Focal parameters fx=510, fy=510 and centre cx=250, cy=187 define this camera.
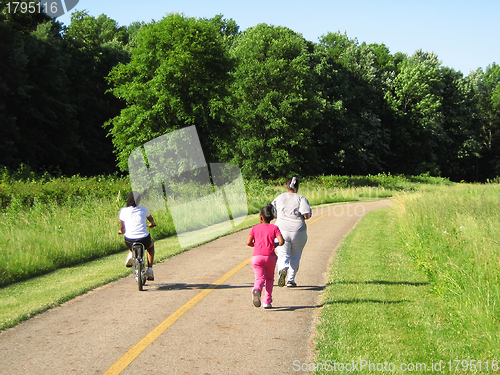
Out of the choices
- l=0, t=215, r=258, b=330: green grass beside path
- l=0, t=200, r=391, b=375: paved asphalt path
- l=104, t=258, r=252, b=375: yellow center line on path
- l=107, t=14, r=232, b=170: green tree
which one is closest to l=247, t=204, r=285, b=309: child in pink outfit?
l=0, t=200, r=391, b=375: paved asphalt path

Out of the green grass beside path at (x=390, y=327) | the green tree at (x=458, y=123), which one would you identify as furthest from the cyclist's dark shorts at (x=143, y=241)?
the green tree at (x=458, y=123)

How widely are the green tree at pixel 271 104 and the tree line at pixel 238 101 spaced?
15cm

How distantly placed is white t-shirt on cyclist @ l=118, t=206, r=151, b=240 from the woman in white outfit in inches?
99.2

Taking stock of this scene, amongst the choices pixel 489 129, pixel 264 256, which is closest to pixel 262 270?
pixel 264 256

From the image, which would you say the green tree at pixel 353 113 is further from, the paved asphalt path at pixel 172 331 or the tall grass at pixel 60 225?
the paved asphalt path at pixel 172 331

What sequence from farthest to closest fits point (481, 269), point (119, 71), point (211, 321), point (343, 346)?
point (119, 71) < point (481, 269) < point (211, 321) < point (343, 346)

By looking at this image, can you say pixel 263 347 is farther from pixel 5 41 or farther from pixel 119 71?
pixel 5 41

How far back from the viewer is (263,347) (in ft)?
19.7

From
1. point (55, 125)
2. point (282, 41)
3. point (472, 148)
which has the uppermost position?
point (282, 41)

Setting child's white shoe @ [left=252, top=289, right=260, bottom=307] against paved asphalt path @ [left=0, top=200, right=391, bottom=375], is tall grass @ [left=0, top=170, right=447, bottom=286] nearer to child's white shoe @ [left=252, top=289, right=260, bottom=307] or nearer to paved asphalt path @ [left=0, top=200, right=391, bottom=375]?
paved asphalt path @ [left=0, top=200, right=391, bottom=375]

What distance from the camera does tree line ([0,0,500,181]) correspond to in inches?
1387

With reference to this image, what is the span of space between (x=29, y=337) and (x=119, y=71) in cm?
3322

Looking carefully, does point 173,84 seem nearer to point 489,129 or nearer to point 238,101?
point 238,101

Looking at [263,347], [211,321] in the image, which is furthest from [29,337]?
[263,347]
